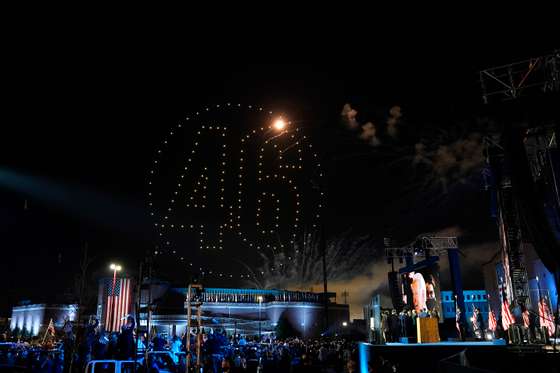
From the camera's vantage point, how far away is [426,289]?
2792 centimetres

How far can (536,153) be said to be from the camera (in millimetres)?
18484

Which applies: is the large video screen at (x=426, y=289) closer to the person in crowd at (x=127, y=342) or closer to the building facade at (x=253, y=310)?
the person in crowd at (x=127, y=342)

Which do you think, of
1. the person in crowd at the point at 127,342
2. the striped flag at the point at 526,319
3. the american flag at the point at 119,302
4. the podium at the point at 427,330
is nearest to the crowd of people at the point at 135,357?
the person in crowd at the point at 127,342

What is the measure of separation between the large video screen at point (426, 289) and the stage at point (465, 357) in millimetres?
7754

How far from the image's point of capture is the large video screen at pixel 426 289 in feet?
86.1

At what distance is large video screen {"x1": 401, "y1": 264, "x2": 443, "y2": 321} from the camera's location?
26.2 m

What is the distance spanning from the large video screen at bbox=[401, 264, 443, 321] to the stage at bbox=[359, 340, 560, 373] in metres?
7.75

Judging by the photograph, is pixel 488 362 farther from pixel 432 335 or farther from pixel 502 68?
pixel 502 68

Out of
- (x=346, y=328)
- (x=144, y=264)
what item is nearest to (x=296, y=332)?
(x=346, y=328)

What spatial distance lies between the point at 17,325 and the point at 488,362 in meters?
97.4

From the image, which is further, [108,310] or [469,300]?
[469,300]

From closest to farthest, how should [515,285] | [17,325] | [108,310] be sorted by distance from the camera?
[515,285], [108,310], [17,325]

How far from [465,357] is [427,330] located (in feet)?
38.0

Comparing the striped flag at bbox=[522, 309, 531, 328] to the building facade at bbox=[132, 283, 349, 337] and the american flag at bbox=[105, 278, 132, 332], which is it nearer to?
the building facade at bbox=[132, 283, 349, 337]
